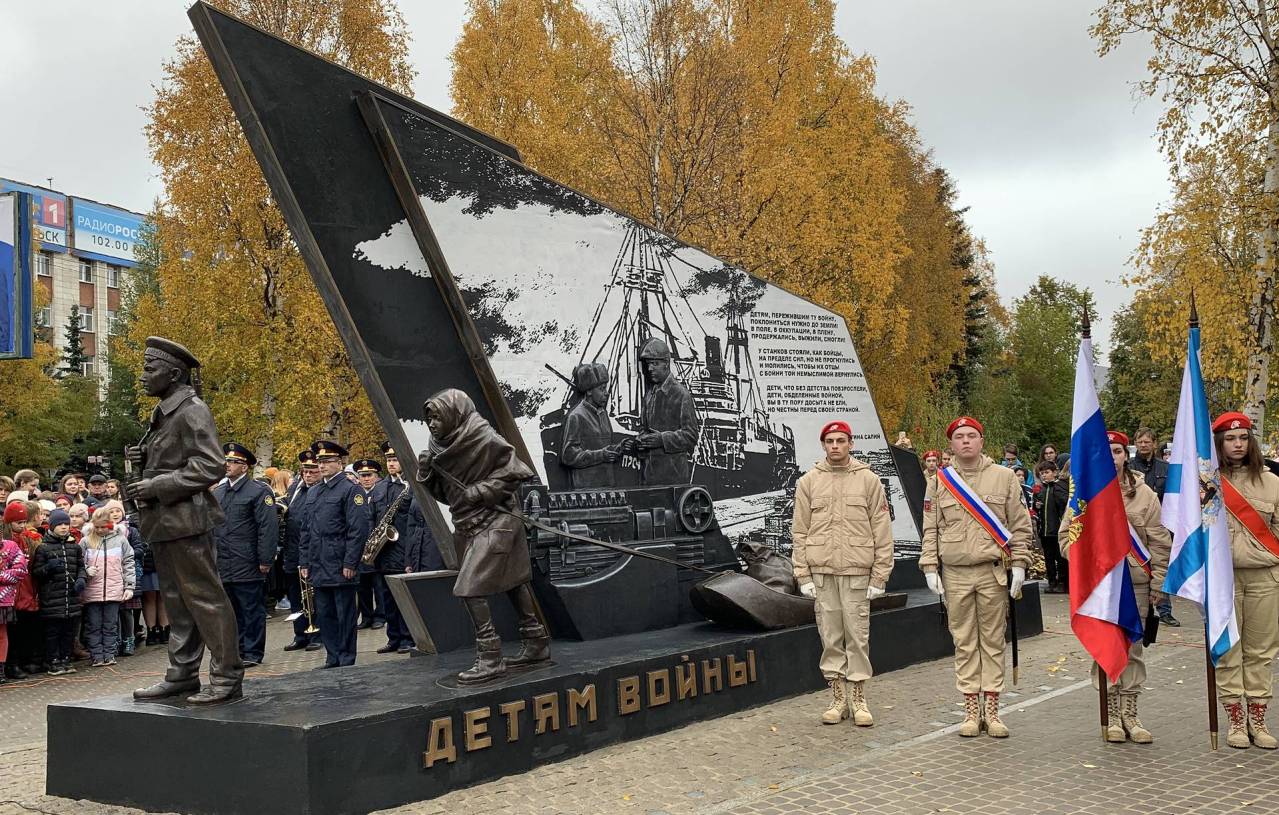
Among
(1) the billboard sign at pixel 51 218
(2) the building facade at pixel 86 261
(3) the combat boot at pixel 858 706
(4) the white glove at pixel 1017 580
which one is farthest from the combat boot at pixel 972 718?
(1) the billboard sign at pixel 51 218

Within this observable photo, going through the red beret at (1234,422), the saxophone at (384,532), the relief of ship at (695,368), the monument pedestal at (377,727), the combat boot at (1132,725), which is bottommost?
the combat boot at (1132,725)

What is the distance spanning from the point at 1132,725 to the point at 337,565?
21.0 ft

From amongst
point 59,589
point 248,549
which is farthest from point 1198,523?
point 59,589

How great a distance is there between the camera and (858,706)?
747cm

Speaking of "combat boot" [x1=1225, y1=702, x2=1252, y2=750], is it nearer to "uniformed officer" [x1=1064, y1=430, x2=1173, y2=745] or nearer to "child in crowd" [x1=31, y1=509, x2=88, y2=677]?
"uniformed officer" [x1=1064, y1=430, x2=1173, y2=745]

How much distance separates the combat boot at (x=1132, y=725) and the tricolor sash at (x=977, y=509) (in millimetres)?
1142

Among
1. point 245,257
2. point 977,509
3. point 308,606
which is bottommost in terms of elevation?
point 308,606

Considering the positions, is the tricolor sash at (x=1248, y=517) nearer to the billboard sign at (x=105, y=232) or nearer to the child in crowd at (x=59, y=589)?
the child in crowd at (x=59, y=589)

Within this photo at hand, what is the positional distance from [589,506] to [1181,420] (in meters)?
4.07

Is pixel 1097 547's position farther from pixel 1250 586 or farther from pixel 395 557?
pixel 395 557

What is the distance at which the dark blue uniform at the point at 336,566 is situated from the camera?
390 inches

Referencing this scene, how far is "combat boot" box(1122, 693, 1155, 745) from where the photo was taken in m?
6.79

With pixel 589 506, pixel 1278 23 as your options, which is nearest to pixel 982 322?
pixel 1278 23

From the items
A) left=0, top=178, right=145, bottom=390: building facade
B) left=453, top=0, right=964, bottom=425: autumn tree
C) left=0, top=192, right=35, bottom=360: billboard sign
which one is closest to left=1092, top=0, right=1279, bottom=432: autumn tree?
left=453, top=0, right=964, bottom=425: autumn tree
